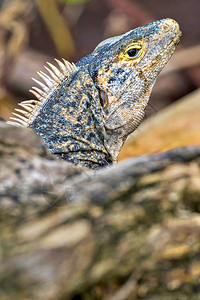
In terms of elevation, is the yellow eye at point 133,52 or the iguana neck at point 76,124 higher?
the yellow eye at point 133,52

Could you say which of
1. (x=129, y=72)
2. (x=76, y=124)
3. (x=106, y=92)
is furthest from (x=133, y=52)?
(x=76, y=124)

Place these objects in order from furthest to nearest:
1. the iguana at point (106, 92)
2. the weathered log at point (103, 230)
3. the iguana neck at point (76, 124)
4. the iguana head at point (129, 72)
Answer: the iguana head at point (129, 72)
the iguana at point (106, 92)
the iguana neck at point (76, 124)
the weathered log at point (103, 230)

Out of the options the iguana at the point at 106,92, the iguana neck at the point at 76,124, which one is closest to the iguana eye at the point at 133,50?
the iguana at the point at 106,92

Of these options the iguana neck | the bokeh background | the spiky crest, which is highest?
the bokeh background

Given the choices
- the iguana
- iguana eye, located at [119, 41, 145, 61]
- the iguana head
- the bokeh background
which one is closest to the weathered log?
the iguana

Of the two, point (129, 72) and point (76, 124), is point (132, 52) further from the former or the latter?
point (76, 124)

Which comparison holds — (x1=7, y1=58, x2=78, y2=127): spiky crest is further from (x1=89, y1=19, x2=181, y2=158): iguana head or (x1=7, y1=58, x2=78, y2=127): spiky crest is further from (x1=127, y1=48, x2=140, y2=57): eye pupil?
(x1=127, y1=48, x2=140, y2=57): eye pupil

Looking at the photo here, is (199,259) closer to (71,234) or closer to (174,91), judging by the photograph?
(71,234)

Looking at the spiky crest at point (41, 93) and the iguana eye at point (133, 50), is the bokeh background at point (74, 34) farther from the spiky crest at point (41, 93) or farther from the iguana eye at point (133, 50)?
the spiky crest at point (41, 93)
